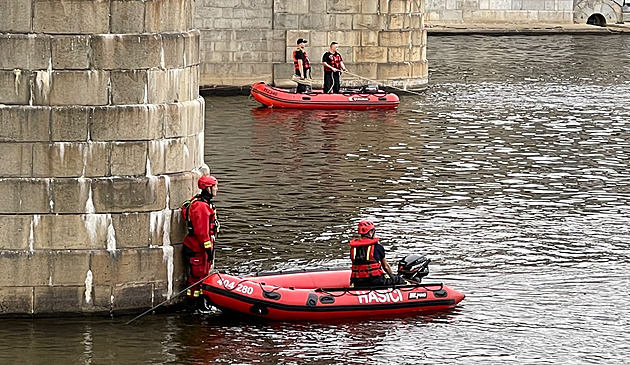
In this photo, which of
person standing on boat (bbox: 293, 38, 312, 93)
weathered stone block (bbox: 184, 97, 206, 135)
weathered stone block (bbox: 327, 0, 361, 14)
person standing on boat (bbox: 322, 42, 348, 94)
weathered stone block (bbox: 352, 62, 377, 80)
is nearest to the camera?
weathered stone block (bbox: 184, 97, 206, 135)

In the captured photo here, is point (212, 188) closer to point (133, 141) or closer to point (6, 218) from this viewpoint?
point (133, 141)

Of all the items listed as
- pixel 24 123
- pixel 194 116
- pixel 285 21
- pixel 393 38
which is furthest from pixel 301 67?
pixel 24 123

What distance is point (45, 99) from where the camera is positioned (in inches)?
710

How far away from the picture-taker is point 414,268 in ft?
66.0

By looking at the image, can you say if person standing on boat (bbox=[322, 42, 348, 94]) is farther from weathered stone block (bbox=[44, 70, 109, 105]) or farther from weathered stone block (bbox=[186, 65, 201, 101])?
weathered stone block (bbox=[44, 70, 109, 105])

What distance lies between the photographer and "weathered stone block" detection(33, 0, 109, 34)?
58.6 feet

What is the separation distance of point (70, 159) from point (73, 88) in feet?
3.02

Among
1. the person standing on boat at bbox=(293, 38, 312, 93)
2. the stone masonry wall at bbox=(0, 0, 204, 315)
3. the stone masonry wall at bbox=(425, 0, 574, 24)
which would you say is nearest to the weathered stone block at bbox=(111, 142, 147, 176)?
the stone masonry wall at bbox=(0, 0, 204, 315)

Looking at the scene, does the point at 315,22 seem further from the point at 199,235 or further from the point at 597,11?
the point at 597,11

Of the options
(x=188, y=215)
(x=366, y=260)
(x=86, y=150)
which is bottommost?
(x=366, y=260)

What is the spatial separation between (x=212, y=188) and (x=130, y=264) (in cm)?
151

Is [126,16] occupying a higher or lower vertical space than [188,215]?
higher

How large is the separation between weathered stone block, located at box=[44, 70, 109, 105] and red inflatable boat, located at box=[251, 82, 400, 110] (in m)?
21.5

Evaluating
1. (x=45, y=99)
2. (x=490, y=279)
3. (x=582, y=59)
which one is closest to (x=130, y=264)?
(x=45, y=99)
